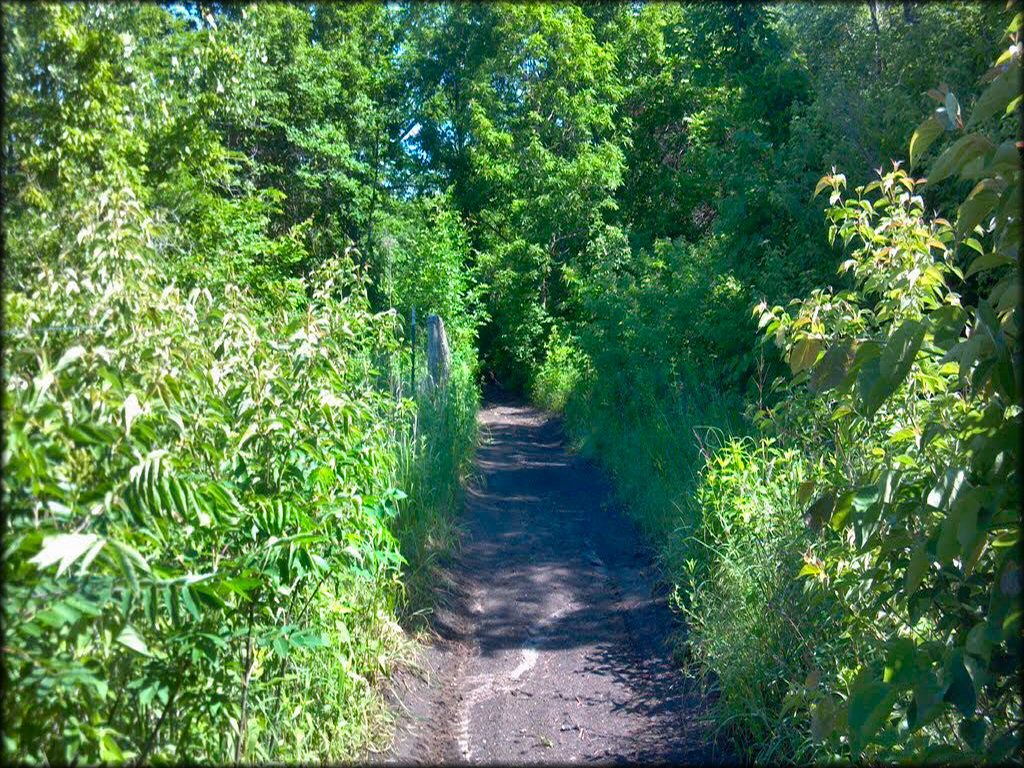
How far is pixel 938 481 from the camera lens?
2977mm

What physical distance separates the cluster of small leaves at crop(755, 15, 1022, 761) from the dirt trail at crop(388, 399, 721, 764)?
4.75ft

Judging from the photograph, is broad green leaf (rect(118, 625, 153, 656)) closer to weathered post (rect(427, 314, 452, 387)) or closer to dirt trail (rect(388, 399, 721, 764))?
dirt trail (rect(388, 399, 721, 764))

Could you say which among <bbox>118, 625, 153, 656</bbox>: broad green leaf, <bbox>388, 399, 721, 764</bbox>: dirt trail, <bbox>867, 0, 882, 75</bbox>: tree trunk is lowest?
<bbox>388, 399, 721, 764</bbox>: dirt trail

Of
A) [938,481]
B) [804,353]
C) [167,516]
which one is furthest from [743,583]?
[167,516]

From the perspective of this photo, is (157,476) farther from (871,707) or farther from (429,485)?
(429,485)

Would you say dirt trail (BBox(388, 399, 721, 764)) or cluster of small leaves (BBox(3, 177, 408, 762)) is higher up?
cluster of small leaves (BBox(3, 177, 408, 762))

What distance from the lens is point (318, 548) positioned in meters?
3.92

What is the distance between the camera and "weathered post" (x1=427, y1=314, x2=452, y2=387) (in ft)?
38.6

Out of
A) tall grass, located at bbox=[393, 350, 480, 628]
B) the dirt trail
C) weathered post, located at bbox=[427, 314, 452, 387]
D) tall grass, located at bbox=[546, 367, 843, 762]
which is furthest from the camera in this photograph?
weathered post, located at bbox=[427, 314, 452, 387]

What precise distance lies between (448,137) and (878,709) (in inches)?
956

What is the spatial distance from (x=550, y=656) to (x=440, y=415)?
4288 mm

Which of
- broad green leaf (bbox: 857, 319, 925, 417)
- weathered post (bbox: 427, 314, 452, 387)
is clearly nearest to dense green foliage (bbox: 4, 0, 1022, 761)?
broad green leaf (bbox: 857, 319, 925, 417)

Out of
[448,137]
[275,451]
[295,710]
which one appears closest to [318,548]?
[275,451]

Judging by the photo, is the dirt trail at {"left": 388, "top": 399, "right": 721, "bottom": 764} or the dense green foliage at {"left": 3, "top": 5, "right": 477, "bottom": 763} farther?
the dirt trail at {"left": 388, "top": 399, "right": 721, "bottom": 764}
